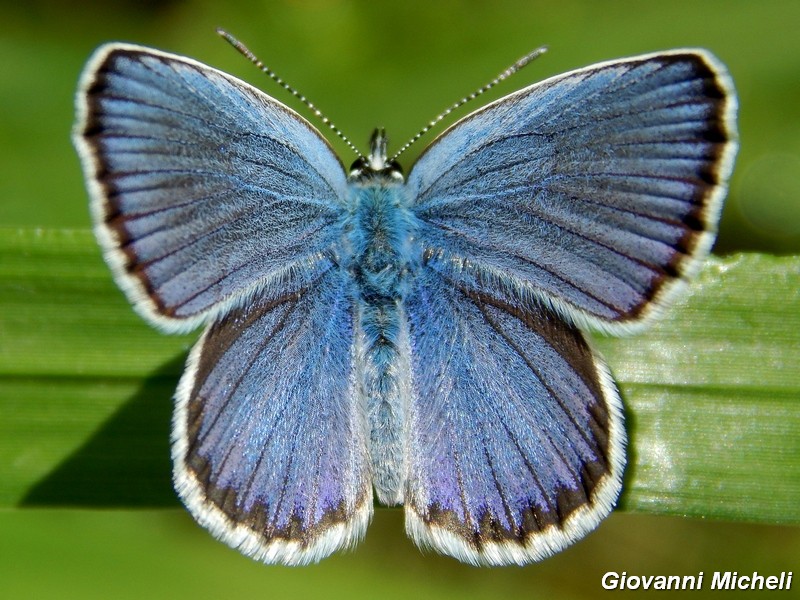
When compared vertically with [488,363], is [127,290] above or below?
above

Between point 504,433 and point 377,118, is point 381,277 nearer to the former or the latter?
point 504,433

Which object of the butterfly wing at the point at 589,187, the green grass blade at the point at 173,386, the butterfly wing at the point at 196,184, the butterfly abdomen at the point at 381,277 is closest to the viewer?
the butterfly wing at the point at 589,187

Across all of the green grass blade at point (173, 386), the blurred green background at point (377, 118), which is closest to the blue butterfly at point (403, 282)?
the green grass blade at point (173, 386)

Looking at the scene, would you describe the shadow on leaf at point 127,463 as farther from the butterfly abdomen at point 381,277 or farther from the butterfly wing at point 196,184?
the butterfly abdomen at point 381,277

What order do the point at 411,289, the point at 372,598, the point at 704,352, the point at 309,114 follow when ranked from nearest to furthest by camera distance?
the point at 411,289, the point at 704,352, the point at 372,598, the point at 309,114

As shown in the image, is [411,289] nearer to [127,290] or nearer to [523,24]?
[127,290]

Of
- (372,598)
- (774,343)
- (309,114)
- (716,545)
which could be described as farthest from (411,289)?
(716,545)
